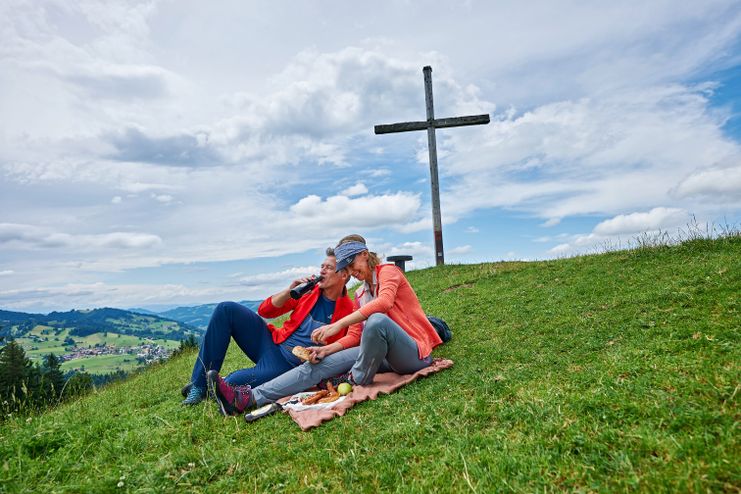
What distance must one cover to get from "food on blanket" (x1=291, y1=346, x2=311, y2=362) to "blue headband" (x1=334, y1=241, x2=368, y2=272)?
114cm

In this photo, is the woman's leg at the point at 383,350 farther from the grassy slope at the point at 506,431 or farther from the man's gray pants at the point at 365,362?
the grassy slope at the point at 506,431

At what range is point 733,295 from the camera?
6.50m

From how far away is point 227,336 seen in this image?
6.31m

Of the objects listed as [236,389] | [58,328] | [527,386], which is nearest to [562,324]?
[527,386]

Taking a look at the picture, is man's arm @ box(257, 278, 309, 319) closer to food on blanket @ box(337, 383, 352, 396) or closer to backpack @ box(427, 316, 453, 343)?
food on blanket @ box(337, 383, 352, 396)

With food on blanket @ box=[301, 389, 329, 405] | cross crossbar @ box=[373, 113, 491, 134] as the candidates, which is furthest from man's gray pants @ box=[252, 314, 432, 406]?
cross crossbar @ box=[373, 113, 491, 134]

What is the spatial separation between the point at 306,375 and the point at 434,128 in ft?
43.9

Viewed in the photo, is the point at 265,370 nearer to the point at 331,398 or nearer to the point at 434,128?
the point at 331,398

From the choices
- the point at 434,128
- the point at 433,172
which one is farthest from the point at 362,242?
the point at 434,128

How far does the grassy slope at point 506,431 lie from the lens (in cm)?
305

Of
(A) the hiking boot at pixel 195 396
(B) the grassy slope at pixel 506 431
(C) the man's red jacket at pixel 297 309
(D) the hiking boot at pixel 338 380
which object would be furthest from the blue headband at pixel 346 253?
(A) the hiking boot at pixel 195 396

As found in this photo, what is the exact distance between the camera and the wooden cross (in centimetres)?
1702

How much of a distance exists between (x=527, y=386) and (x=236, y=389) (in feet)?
11.3

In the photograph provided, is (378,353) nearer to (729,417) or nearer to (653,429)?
(653,429)
